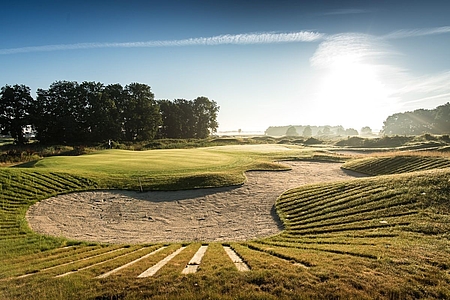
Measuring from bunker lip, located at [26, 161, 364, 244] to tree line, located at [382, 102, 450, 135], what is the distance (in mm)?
138419

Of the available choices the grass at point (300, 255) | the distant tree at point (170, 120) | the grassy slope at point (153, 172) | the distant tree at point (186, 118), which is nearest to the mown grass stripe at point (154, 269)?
the grass at point (300, 255)

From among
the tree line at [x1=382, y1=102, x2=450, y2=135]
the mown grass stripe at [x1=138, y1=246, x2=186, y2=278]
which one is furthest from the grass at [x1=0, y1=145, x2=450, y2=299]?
the tree line at [x1=382, y1=102, x2=450, y2=135]

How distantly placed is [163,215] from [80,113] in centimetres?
5641

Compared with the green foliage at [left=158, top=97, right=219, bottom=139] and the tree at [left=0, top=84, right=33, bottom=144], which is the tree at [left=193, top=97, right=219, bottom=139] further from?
the tree at [left=0, top=84, right=33, bottom=144]

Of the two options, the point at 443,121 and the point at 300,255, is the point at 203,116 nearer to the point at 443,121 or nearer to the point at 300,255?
the point at 300,255

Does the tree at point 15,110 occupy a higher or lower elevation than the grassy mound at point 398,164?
higher

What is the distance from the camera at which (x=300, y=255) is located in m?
7.22

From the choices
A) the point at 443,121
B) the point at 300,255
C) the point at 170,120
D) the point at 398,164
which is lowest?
the point at 300,255

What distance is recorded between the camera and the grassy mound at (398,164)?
22.2m

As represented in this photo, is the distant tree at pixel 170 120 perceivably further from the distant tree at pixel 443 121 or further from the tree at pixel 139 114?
the distant tree at pixel 443 121

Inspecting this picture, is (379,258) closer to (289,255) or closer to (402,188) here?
(289,255)

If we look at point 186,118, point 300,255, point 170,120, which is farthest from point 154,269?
point 186,118

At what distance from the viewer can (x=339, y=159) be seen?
36094mm

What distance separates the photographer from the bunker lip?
12.4 metres
